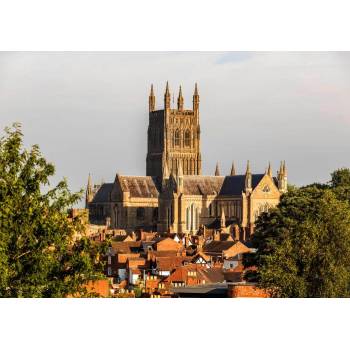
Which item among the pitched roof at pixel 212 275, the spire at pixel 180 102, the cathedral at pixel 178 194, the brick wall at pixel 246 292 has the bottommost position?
the brick wall at pixel 246 292

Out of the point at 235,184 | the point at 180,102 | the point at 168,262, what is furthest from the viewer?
the point at 180,102

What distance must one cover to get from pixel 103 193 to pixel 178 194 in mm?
13154

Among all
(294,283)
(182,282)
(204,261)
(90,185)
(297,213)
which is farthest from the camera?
(90,185)

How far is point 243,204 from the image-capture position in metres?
A: 139

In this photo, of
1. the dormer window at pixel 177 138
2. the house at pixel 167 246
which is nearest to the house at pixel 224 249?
the house at pixel 167 246

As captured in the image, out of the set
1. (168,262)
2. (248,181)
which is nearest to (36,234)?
(168,262)

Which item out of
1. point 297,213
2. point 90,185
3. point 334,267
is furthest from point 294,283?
point 90,185

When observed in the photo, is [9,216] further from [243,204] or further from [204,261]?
[243,204]

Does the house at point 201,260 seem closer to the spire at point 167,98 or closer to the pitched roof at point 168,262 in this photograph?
the pitched roof at point 168,262

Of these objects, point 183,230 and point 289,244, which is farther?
point 183,230

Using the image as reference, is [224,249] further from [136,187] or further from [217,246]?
[136,187]

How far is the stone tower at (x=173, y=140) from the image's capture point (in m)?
154

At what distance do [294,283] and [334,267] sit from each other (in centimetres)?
152

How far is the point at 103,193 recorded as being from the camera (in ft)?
493
